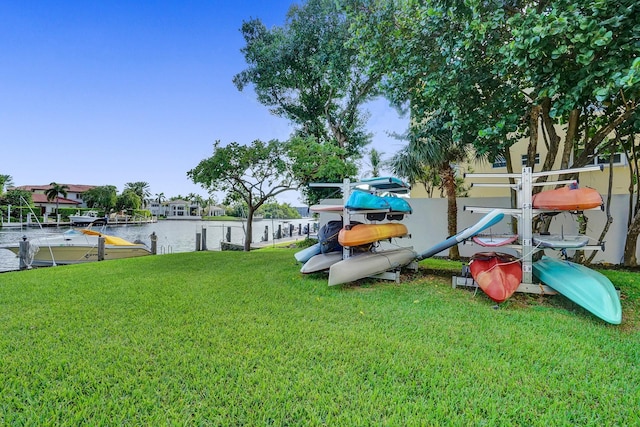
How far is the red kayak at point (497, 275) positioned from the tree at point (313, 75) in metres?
7.32

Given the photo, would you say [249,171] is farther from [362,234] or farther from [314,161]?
[362,234]

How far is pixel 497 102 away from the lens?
18.2 ft

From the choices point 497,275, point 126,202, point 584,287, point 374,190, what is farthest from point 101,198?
point 584,287

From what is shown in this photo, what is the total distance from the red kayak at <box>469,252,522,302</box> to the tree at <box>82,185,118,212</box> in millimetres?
50740

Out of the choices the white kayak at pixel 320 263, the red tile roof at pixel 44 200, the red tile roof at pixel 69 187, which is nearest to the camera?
the white kayak at pixel 320 263

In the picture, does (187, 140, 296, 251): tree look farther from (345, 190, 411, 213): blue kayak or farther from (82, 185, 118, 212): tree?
(82, 185, 118, 212): tree

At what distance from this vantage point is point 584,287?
3.44 meters

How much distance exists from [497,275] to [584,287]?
85cm

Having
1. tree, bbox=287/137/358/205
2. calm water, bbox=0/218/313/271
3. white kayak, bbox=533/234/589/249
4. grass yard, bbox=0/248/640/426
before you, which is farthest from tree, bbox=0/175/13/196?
white kayak, bbox=533/234/589/249

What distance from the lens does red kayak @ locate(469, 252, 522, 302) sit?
12.2 feet

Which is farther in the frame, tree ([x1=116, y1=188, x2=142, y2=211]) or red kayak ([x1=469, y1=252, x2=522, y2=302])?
tree ([x1=116, y1=188, x2=142, y2=211])

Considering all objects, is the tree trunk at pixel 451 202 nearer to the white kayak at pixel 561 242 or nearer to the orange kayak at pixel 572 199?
the white kayak at pixel 561 242

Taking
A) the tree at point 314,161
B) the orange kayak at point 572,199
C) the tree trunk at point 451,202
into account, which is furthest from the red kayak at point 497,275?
the tree at point 314,161

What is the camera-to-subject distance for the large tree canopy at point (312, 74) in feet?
38.2
